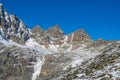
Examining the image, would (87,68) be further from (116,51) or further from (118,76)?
(118,76)

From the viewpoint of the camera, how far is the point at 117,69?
37.3 metres

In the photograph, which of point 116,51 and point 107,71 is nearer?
point 107,71

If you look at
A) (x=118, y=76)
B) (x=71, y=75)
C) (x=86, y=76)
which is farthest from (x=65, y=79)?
(x=118, y=76)

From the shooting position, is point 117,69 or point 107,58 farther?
point 107,58

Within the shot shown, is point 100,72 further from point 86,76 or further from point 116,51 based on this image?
point 116,51

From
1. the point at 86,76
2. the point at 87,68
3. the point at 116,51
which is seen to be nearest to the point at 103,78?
the point at 86,76

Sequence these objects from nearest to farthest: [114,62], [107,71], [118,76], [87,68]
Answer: [118,76] → [107,71] → [114,62] → [87,68]

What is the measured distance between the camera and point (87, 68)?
143 feet

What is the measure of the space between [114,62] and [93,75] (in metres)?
3.31

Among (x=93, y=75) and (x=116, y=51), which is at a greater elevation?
(x=116, y=51)

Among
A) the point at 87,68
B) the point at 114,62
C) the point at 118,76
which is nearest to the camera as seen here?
the point at 118,76

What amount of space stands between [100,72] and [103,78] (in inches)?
99.8

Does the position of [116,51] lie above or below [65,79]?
above

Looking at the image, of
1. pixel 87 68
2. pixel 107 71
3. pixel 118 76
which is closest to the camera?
pixel 118 76
